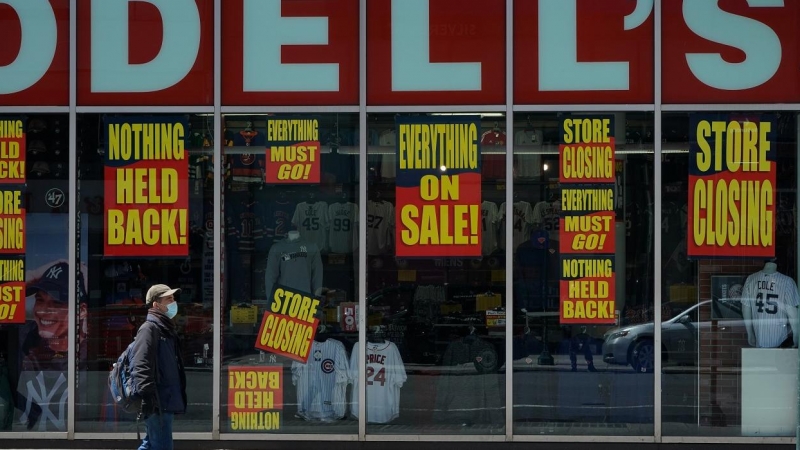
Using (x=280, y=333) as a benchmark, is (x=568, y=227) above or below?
above

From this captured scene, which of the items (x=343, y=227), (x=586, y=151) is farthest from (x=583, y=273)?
(x=343, y=227)

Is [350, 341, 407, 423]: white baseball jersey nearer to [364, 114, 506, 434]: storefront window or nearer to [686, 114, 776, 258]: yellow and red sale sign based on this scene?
[364, 114, 506, 434]: storefront window

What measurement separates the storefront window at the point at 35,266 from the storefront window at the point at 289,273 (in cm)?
171

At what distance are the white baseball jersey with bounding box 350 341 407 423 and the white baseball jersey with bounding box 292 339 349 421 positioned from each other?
121 mm

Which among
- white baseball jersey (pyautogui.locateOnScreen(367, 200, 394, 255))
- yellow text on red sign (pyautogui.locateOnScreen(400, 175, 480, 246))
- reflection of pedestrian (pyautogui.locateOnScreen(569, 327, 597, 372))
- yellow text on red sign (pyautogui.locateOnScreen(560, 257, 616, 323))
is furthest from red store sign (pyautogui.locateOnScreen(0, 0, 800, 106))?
reflection of pedestrian (pyautogui.locateOnScreen(569, 327, 597, 372))

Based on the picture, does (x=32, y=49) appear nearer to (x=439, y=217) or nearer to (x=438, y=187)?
(x=438, y=187)

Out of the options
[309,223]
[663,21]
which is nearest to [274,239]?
[309,223]

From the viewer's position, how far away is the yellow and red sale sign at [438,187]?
10.0 meters

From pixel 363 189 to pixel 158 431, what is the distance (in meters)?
3.22

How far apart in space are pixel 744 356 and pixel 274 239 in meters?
4.95

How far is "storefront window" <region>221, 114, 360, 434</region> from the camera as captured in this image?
10.1 meters

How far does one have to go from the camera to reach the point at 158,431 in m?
8.23

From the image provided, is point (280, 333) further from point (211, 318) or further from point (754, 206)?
point (754, 206)

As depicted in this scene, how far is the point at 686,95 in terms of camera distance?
990 cm
